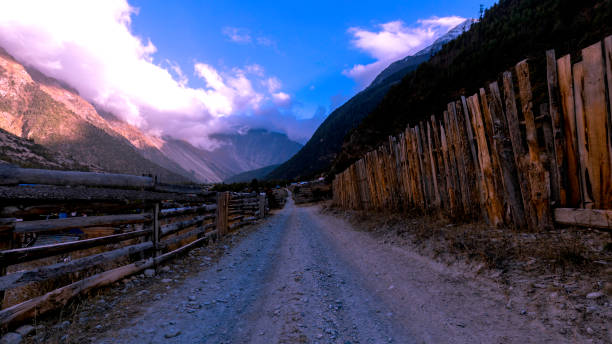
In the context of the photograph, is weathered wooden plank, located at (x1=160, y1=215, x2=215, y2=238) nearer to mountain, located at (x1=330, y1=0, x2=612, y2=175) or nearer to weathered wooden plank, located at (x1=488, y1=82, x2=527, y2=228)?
weathered wooden plank, located at (x1=488, y1=82, x2=527, y2=228)

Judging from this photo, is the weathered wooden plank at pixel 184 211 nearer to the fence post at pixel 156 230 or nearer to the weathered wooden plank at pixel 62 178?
the fence post at pixel 156 230

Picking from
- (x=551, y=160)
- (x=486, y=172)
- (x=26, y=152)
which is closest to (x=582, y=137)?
(x=551, y=160)

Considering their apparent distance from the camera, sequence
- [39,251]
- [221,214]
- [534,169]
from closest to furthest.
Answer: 1. [39,251]
2. [534,169]
3. [221,214]

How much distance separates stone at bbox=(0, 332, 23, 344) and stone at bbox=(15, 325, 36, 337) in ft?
0.16

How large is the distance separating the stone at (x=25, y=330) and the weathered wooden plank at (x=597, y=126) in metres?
6.03

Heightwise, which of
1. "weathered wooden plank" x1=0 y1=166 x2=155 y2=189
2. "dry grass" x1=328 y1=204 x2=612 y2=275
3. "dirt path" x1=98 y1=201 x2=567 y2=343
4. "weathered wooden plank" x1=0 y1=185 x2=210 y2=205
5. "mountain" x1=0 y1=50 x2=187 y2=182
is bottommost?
"dirt path" x1=98 y1=201 x2=567 y2=343

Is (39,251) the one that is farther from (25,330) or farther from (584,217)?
(584,217)

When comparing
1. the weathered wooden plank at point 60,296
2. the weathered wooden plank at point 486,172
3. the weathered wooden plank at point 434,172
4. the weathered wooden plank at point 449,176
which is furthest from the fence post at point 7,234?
the weathered wooden plank at point 434,172

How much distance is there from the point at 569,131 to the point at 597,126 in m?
0.31

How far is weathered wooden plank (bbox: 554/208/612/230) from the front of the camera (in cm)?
294

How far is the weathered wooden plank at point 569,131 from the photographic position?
3270mm

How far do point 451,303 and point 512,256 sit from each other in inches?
45.8

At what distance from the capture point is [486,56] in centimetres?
3378

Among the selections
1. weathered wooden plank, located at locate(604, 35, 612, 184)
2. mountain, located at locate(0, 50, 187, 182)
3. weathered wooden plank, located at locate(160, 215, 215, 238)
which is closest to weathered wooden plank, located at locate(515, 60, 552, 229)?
weathered wooden plank, located at locate(604, 35, 612, 184)
